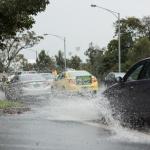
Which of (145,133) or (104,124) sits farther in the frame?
(104,124)

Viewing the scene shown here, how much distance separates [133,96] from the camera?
516 inches

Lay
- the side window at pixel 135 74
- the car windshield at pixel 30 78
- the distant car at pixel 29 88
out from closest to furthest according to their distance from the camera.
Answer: the side window at pixel 135 74 → the distant car at pixel 29 88 → the car windshield at pixel 30 78

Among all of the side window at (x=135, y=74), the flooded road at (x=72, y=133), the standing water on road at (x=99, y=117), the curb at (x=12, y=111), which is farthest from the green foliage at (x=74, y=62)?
the side window at (x=135, y=74)

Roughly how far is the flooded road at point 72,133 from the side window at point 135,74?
38.0 inches

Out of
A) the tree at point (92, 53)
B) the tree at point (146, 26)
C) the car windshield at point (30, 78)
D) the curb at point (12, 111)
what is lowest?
the curb at point (12, 111)

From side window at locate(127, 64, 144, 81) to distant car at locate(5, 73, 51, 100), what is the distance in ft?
55.6

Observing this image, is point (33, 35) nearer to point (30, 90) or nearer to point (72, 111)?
point (30, 90)

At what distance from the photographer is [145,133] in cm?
1222

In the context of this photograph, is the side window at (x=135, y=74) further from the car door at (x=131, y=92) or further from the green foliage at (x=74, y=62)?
the green foliage at (x=74, y=62)

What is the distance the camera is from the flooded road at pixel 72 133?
10344mm

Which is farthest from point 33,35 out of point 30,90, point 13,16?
point 13,16

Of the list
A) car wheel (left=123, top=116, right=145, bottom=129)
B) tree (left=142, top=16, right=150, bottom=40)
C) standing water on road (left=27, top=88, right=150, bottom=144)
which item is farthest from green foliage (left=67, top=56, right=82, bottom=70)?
car wheel (left=123, top=116, right=145, bottom=129)

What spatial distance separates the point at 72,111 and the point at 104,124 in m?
4.42

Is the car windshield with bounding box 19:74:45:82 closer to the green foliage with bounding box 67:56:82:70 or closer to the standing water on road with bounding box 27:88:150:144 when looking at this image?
the standing water on road with bounding box 27:88:150:144
